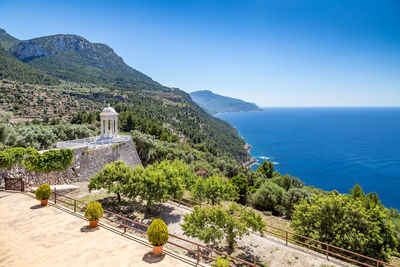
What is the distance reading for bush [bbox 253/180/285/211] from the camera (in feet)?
88.8

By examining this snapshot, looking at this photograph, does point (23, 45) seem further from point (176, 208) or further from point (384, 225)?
point (384, 225)

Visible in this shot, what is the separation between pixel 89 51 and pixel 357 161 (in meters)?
171

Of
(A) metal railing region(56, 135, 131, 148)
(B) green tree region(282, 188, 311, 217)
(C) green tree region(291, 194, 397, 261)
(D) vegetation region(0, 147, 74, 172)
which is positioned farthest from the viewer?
(B) green tree region(282, 188, 311, 217)

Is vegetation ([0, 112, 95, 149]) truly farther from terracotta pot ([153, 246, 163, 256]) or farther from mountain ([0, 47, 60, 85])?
mountain ([0, 47, 60, 85])

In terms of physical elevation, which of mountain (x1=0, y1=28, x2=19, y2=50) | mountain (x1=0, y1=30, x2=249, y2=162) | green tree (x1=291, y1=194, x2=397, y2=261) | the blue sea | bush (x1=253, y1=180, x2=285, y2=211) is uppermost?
mountain (x1=0, y1=28, x2=19, y2=50)

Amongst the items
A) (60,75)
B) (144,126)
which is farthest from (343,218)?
(60,75)

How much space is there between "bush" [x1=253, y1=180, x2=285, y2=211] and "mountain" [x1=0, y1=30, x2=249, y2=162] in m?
37.3

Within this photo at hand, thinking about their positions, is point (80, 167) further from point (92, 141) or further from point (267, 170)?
point (267, 170)

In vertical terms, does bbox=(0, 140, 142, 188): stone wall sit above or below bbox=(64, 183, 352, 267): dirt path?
above

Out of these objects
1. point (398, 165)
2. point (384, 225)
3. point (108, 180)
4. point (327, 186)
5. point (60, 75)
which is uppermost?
point (60, 75)

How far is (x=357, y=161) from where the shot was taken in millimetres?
90625

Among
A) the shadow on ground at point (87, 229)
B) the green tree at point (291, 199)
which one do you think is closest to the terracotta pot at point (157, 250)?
the shadow on ground at point (87, 229)

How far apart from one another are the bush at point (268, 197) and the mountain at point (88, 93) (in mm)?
37262

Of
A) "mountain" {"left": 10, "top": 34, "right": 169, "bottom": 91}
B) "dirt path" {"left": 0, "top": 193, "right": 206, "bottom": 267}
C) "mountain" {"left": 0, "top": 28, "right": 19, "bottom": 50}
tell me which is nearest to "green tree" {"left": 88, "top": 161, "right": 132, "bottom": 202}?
"dirt path" {"left": 0, "top": 193, "right": 206, "bottom": 267}
